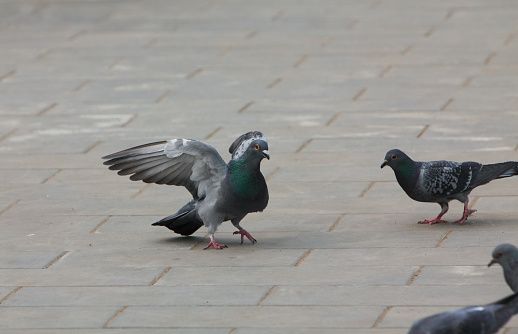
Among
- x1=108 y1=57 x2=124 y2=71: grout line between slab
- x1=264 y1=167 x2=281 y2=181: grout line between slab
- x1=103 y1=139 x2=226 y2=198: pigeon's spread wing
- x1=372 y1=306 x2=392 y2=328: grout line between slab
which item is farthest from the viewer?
x1=108 y1=57 x2=124 y2=71: grout line between slab

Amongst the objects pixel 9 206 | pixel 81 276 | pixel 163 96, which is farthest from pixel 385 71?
pixel 81 276

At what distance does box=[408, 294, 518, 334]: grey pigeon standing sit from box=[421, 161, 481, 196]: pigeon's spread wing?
2499 mm

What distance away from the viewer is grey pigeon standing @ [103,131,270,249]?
26.2 feet

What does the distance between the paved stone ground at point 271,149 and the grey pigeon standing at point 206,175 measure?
10.3 inches

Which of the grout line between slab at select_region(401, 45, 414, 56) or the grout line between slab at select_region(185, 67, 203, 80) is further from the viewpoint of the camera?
the grout line between slab at select_region(401, 45, 414, 56)

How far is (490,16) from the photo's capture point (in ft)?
58.1

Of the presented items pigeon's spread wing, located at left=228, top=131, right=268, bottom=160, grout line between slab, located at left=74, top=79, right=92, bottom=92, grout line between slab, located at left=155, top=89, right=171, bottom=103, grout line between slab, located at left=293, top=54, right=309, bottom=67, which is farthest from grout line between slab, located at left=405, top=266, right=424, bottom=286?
grout line between slab, located at left=293, top=54, right=309, bottom=67

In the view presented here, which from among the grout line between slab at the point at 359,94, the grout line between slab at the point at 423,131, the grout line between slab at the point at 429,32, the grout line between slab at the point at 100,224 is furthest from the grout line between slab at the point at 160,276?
the grout line between slab at the point at 429,32

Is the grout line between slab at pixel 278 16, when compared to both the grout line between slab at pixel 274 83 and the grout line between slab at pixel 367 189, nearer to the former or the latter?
the grout line between slab at pixel 274 83

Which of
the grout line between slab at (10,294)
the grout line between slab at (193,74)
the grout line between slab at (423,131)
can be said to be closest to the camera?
the grout line between slab at (10,294)

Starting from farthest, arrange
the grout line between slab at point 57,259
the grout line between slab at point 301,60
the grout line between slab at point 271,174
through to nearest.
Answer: the grout line between slab at point 301,60, the grout line between slab at point 271,174, the grout line between slab at point 57,259

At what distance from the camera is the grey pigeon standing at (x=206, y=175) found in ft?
26.2

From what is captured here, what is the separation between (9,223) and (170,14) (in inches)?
416

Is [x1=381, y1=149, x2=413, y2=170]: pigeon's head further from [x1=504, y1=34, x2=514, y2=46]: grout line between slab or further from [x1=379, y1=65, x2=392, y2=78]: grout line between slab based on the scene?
[x1=504, y1=34, x2=514, y2=46]: grout line between slab
